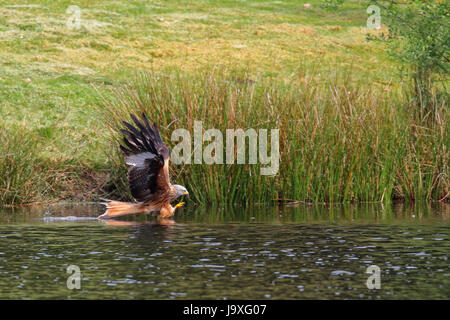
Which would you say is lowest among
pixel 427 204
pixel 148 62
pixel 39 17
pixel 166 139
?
pixel 427 204

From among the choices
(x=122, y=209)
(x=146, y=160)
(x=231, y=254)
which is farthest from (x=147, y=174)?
(x=231, y=254)

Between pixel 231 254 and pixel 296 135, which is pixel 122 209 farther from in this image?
pixel 231 254

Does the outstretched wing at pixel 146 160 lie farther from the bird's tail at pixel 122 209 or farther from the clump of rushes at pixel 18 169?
the clump of rushes at pixel 18 169

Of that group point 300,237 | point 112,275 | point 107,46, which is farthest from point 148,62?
point 112,275

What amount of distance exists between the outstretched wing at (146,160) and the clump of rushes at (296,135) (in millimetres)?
1831

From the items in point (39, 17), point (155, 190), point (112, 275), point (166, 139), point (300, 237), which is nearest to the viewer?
point (112, 275)

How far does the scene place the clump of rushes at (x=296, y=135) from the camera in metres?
16.7

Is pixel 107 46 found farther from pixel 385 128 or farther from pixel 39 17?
pixel 385 128

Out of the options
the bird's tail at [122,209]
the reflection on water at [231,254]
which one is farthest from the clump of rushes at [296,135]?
the bird's tail at [122,209]

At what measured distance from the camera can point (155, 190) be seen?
14.9 meters

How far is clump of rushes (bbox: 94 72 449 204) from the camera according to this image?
16688 mm

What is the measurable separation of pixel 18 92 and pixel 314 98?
37.7 ft

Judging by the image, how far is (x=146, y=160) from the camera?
14.1 meters

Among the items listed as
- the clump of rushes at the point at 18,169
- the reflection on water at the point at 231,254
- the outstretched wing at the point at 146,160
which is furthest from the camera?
the clump of rushes at the point at 18,169
